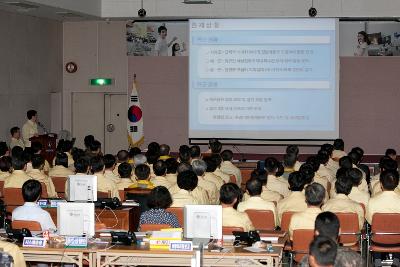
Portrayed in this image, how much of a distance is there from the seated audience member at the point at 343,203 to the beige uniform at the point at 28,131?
28.5 ft

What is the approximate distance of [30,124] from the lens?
52.8ft

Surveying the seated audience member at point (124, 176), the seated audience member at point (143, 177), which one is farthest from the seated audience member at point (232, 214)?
the seated audience member at point (124, 176)

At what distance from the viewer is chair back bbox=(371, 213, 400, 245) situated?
8.13 metres

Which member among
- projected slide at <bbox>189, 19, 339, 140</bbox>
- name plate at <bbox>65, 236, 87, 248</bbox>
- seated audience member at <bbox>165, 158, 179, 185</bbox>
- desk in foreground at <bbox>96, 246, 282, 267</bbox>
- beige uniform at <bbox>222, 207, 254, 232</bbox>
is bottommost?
desk in foreground at <bbox>96, 246, 282, 267</bbox>

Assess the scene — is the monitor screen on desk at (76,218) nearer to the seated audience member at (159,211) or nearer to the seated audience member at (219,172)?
the seated audience member at (159,211)

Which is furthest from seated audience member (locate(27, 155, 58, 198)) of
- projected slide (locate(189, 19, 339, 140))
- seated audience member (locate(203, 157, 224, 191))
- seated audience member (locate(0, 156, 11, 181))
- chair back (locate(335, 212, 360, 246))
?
projected slide (locate(189, 19, 339, 140))

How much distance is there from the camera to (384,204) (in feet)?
28.1

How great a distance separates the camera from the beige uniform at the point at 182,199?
8.79 metres

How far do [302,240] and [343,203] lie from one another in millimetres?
1046

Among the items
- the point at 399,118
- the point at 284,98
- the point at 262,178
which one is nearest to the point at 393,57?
the point at 399,118

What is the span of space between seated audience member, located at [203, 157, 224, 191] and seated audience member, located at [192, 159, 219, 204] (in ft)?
0.56

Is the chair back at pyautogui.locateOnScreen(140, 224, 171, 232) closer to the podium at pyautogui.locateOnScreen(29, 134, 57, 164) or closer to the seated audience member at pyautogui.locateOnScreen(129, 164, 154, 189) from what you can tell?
the seated audience member at pyautogui.locateOnScreen(129, 164, 154, 189)

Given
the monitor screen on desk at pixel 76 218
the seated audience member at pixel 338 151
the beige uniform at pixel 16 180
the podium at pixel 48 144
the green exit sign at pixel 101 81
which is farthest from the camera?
the green exit sign at pixel 101 81

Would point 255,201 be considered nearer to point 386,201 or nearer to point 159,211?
point 159,211
